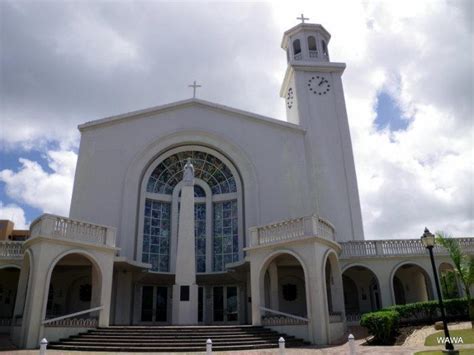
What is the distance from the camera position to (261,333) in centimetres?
1339

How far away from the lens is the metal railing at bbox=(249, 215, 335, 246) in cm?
1402

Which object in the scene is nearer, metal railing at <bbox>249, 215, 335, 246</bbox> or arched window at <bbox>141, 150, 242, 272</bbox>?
metal railing at <bbox>249, 215, 335, 246</bbox>

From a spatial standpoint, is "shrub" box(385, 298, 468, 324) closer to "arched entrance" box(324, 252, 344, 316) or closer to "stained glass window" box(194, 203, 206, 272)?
"arched entrance" box(324, 252, 344, 316)

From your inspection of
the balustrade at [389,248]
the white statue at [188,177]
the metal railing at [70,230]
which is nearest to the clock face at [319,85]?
the balustrade at [389,248]

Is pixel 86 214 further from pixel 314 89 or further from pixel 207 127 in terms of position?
pixel 314 89

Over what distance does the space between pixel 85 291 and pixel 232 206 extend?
8.59 metres

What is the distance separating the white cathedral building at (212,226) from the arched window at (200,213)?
6cm

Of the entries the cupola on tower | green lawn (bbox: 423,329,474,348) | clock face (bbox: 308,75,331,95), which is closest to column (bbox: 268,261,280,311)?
green lawn (bbox: 423,329,474,348)

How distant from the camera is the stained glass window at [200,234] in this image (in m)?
20.4

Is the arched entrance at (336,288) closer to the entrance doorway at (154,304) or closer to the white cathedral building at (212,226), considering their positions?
the white cathedral building at (212,226)

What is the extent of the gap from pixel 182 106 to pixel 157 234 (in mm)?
7371

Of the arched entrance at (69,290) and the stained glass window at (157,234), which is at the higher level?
the stained glass window at (157,234)

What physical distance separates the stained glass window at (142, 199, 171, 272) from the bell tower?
26.2 feet

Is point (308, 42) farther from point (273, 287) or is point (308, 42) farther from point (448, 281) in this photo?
point (448, 281)
